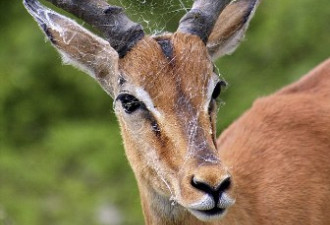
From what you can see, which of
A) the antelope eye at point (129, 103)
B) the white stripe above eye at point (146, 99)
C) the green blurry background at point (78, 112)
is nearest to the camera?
the white stripe above eye at point (146, 99)

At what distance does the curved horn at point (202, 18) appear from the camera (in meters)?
7.28

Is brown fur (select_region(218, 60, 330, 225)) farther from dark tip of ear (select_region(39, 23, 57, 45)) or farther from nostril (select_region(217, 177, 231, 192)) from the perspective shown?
dark tip of ear (select_region(39, 23, 57, 45))

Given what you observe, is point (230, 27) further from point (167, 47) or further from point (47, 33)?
point (47, 33)

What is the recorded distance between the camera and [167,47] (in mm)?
7082

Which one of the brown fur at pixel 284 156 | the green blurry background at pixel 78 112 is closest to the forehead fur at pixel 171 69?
the brown fur at pixel 284 156

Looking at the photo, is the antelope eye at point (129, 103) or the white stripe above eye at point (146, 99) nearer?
the white stripe above eye at point (146, 99)

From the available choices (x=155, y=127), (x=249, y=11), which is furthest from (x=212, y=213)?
(x=249, y=11)

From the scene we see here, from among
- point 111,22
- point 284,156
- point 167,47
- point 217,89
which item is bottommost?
point 284,156

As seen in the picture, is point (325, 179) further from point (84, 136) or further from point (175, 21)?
point (84, 136)

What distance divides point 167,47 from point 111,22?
44cm

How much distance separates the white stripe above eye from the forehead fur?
0.9 inches

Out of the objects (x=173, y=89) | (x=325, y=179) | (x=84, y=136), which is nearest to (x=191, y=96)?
(x=173, y=89)

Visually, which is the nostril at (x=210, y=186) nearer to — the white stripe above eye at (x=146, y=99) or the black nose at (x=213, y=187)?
the black nose at (x=213, y=187)

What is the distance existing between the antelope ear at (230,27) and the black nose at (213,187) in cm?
154
